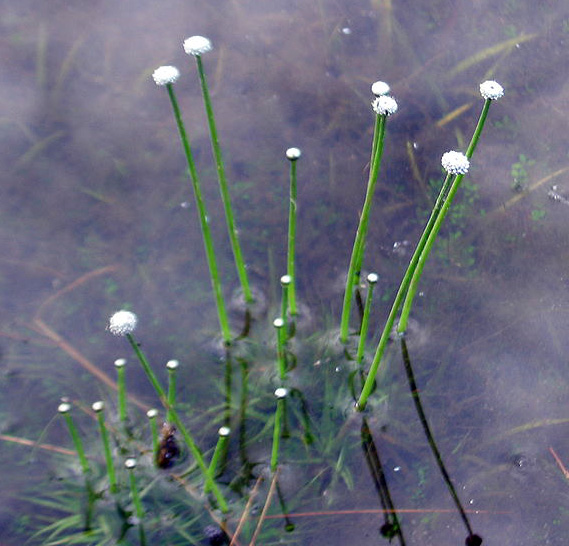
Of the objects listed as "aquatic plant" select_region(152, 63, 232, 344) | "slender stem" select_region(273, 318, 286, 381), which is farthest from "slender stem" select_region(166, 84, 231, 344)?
"slender stem" select_region(273, 318, 286, 381)

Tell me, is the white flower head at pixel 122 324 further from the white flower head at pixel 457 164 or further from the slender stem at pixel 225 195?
the white flower head at pixel 457 164

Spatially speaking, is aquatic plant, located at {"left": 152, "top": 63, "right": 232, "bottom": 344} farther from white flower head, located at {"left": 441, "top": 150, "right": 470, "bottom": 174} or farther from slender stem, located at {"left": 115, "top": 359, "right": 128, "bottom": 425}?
white flower head, located at {"left": 441, "top": 150, "right": 470, "bottom": 174}

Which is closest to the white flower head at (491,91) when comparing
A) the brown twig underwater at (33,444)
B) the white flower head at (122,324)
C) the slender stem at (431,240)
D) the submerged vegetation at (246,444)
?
the slender stem at (431,240)

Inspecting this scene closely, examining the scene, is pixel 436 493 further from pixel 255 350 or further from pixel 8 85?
pixel 8 85

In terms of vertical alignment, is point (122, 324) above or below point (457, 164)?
below

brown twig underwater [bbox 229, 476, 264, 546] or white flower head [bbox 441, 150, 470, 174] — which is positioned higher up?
white flower head [bbox 441, 150, 470, 174]

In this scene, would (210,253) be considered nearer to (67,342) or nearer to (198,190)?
(198,190)

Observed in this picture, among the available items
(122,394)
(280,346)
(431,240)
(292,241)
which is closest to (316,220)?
(292,241)
